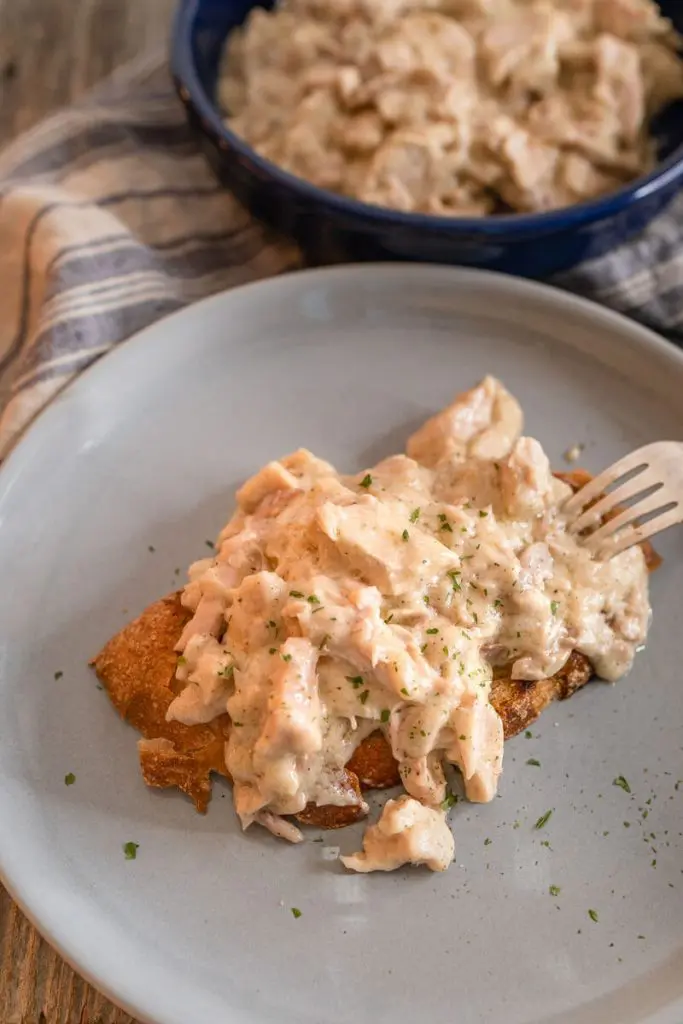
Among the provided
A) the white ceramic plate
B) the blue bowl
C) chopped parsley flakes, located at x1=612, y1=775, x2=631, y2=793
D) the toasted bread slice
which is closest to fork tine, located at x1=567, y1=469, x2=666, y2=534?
the white ceramic plate

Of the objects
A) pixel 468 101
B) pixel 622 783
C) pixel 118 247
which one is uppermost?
pixel 468 101

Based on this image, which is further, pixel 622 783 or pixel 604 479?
pixel 604 479

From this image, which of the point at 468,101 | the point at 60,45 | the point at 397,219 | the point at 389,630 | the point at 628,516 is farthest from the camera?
the point at 60,45

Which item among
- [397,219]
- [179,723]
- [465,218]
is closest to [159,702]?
[179,723]

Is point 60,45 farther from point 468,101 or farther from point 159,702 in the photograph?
point 159,702

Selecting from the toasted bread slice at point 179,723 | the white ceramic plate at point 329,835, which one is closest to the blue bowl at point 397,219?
the white ceramic plate at point 329,835

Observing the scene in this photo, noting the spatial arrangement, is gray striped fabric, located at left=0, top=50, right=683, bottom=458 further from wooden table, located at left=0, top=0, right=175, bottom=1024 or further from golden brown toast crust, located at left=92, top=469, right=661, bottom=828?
golden brown toast crust, located at left=92, top=469, right=661, bottom=828
